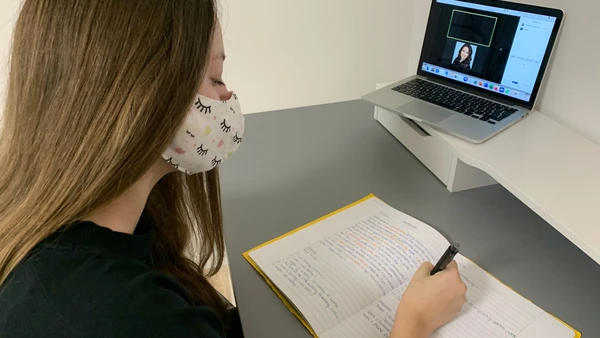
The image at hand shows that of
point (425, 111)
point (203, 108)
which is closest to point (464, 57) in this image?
point (425, 111)

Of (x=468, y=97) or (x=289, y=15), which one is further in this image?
(x=289, y=15)

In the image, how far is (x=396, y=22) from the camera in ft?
5.87

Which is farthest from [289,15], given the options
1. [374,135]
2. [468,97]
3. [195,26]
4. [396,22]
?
[195,26]

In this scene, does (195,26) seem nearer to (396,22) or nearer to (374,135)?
(374,135)

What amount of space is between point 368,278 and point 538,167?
346 mm

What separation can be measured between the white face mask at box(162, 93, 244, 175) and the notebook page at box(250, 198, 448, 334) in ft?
0.63

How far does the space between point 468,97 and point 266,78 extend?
94 centimetres

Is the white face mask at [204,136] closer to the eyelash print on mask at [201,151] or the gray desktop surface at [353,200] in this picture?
the eyelash print on mask at [201,151]

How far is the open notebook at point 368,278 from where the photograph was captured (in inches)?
Result: 25.4

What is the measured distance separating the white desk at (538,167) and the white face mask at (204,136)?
1.41 ft

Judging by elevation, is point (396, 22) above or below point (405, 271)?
above

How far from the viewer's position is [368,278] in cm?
72

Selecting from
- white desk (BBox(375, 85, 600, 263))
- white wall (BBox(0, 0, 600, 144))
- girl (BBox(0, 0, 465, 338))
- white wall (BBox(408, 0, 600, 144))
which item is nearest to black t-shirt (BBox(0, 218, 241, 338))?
girl (BBox(0, 0, 465, 338))

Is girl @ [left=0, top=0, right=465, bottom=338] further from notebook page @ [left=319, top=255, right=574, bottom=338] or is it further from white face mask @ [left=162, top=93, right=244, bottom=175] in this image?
notebook page @ [left=319, top=255, right=574, bottom=338]
